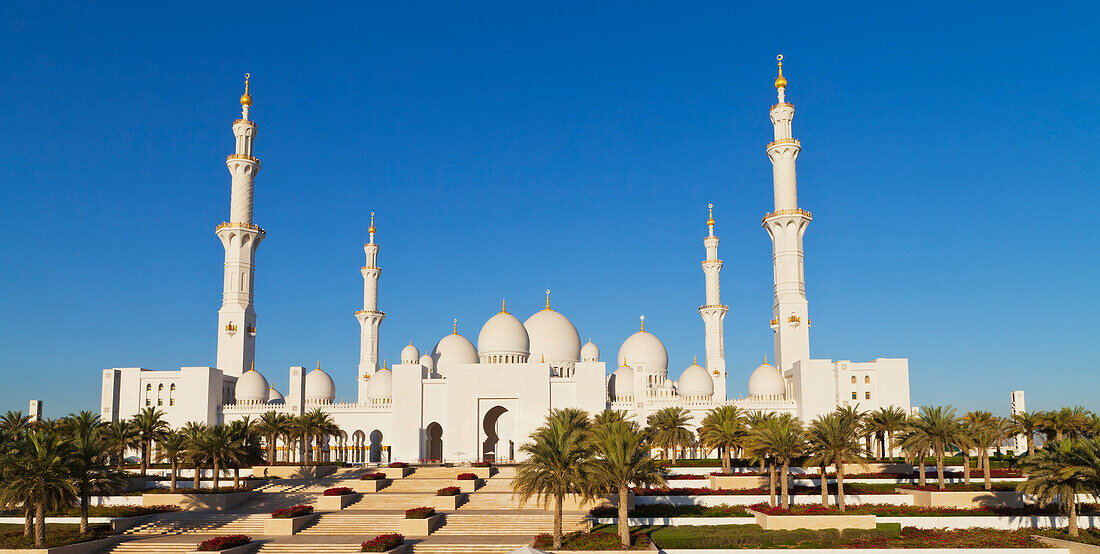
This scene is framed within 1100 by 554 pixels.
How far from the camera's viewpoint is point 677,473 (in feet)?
129

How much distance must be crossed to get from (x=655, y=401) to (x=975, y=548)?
28657mm

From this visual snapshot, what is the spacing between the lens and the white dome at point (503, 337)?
54.0 m

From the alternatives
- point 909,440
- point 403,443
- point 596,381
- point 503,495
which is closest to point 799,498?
point 909,440

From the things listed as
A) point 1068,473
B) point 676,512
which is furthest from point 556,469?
point 1068,473

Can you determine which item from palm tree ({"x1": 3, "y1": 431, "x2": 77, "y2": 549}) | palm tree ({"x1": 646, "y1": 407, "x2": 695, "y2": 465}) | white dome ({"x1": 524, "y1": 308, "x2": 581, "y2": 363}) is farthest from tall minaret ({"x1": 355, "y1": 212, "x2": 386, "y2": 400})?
palm tree ({"x1": 3, "y1": 431, "x2": 77, "y2": 549})

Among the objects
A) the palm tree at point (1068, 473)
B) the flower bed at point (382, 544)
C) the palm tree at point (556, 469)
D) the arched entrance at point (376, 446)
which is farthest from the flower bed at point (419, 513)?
the arched entrance at point (376, 446)

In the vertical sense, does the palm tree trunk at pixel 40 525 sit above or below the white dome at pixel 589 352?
below

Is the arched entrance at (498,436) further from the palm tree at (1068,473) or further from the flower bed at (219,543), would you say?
the palm tree at (1068,473)

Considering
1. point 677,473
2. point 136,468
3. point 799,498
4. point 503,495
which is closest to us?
point 799,498

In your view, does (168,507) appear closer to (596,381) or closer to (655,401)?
(596,381)

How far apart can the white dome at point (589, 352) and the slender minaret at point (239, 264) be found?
23.2m

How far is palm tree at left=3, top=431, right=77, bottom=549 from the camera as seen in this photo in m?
25.2

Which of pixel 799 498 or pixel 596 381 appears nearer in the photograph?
pixel 799 498

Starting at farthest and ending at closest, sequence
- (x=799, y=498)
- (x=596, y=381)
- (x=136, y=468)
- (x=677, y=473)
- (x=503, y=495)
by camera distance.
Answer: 1. (x=596, y=381)
2. (x=136, y=468)
3. (x=677, y=473)
4. (x=503, y=495)
5. (x=799, y=498)
